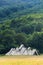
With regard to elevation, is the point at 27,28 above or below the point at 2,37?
below

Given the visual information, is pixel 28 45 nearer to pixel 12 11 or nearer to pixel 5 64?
pixel 5 64

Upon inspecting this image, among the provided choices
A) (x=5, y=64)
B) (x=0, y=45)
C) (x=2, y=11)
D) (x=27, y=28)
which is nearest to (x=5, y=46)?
(x=0, y=45)

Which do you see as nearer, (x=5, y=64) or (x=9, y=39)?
(x=5, y=64)

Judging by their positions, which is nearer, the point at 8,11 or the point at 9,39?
the point at 9,39

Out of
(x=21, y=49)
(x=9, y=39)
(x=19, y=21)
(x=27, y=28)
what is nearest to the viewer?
(x=21, y=49)

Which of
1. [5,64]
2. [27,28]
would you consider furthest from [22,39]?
[5,64]

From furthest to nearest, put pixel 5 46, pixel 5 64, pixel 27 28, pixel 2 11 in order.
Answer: pixel 2 11, pixel 27 28, pixel 5 46, pixel 5 64

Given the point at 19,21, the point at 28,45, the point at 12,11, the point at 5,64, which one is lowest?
the point at 12,11

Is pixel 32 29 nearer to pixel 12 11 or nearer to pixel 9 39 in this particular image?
pixel 9 39

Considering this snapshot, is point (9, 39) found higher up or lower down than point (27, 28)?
higher up
